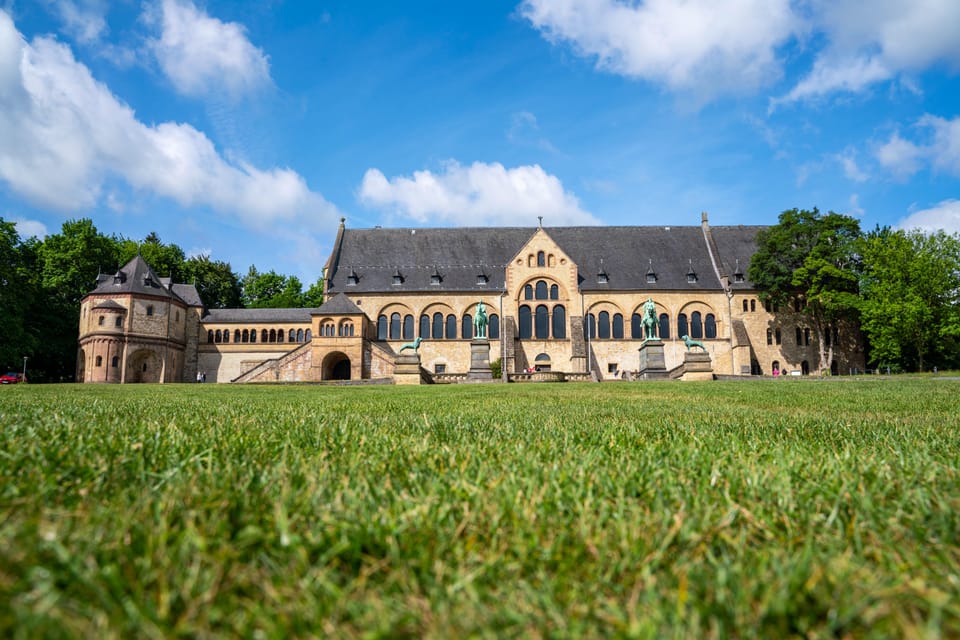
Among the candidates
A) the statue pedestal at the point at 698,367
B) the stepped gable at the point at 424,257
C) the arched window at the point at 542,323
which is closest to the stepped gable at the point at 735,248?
the arched window at the point at 542,323

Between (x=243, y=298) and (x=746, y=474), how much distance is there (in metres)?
75.8

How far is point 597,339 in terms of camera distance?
147ft

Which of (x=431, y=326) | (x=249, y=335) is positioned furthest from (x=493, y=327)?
(x=249, y=335)

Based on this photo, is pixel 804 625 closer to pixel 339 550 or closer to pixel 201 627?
pixel 339 550

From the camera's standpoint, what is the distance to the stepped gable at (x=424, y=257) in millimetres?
46484

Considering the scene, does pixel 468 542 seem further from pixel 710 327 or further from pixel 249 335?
pixel 249 335

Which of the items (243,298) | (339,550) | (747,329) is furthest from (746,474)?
(243,298)

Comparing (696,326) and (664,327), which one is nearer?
(696,326)

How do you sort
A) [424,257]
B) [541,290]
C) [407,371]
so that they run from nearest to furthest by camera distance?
[407,371] < [541,290] < [424,257]

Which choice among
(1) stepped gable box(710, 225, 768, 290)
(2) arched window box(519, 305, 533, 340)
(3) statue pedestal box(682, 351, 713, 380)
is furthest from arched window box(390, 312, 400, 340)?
(1) stepped gable box(710, 225, 768, 290)

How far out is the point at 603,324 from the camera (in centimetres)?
4528

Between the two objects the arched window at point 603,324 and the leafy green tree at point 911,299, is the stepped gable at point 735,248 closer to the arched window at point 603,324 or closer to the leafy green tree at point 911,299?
the leafy green tree at point 911,299

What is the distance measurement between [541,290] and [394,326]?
11.9m

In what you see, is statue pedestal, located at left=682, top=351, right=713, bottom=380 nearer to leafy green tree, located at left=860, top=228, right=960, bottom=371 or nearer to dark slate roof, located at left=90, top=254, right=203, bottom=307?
leafy green tree, located at left=860, top=228, right=960, bottom=371
